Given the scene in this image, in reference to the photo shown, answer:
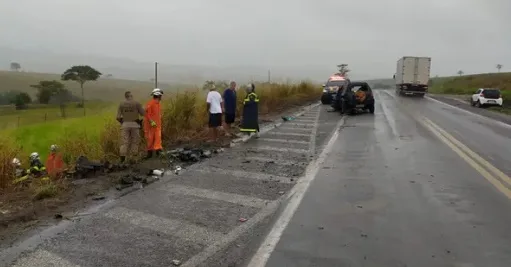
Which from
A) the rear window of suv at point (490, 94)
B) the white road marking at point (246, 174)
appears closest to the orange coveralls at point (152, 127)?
the white road marking at point (246, 174)

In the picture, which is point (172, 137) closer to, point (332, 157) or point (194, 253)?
point (332, 157)

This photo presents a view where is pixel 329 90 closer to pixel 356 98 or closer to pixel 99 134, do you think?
pixel 356 98

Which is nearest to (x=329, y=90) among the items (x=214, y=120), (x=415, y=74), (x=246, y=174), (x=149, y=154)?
(x=415, y=74)

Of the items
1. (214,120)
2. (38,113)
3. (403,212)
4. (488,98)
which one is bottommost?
(38,113)

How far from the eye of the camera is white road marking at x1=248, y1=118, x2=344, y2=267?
171 inches

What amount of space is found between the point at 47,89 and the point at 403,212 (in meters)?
34.1

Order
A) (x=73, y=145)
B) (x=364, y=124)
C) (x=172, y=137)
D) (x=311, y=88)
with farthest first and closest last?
(x=311, y=88) → (x=364, y=124) → (x=172, y=137) → (x=73, y=145)

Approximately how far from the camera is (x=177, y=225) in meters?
5.35

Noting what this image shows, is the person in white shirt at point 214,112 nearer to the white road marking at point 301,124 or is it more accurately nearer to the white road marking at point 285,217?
the white road marking at point 285,217

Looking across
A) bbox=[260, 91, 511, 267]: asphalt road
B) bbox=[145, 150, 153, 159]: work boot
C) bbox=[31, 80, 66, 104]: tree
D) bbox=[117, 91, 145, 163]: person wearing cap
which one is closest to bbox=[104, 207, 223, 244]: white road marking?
bbox=[260, 91, 511, 267]: asphalt road

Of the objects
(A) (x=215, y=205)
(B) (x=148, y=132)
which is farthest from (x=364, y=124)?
(A) (x=215, y=205)

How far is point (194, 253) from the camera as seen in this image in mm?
4465

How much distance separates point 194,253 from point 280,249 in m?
0.86

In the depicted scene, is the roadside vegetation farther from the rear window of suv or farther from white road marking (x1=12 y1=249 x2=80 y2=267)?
the rear window of suv
